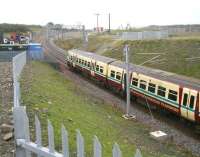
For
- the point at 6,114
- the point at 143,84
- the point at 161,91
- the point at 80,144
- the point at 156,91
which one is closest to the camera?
the point at 80,144

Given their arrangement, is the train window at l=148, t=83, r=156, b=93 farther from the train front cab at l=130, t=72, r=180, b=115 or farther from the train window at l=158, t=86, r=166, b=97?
the train window at l=158, t=86, r=166, b=97

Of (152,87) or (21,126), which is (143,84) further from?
(21,126)

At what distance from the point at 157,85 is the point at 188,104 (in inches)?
123

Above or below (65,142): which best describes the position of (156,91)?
below

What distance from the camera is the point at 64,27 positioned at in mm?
83688

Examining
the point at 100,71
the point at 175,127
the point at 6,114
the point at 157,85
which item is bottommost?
the point at 175,127

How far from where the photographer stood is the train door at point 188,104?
15.4 meters

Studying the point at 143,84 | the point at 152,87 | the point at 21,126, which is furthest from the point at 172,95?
the point at 21,126

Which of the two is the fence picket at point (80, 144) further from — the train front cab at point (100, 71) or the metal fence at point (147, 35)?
the metal fence at point (147, 35)

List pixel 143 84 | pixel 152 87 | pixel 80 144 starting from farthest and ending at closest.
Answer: pixel 143 84 < pixel 152 87 < pixel 80 144

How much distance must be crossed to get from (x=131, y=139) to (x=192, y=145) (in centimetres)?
279

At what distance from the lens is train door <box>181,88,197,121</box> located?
15.4 metres

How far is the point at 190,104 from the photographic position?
15695mm

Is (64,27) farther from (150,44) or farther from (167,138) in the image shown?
(167,138)
